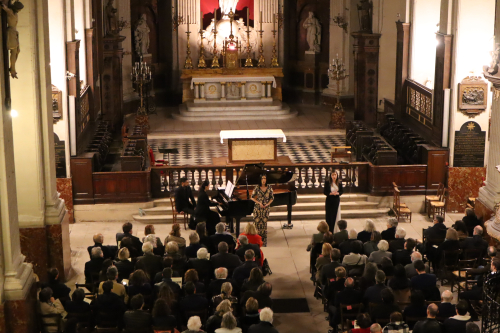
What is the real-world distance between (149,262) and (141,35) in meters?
16.1

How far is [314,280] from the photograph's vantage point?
44.4 feet

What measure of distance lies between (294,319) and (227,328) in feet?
9.55

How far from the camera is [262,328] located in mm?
9406

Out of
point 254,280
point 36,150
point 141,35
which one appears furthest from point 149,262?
point 141,35

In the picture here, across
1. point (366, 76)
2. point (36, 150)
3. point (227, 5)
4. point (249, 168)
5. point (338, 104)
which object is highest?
point (227, 5)

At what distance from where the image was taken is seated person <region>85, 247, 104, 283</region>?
12.0 m

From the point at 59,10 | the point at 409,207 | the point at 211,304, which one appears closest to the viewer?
the point at 211,304

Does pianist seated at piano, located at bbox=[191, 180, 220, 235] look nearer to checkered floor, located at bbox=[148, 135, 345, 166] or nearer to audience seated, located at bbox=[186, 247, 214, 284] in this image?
audience seated, located at bbox=[186, 247, 214, 284]

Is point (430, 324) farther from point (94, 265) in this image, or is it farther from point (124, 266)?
point (94, 265)

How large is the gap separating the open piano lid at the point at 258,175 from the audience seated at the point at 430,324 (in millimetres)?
6708

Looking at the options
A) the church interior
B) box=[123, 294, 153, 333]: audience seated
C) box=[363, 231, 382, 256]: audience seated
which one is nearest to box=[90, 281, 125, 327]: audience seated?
the church interior

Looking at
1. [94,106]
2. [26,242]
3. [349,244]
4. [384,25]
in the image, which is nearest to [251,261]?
[349,244]

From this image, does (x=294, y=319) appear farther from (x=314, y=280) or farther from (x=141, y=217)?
(x=141, y=217)

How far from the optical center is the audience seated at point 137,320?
9.95 meters
